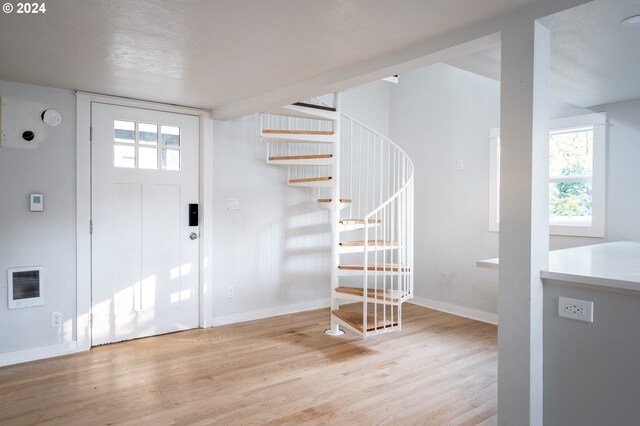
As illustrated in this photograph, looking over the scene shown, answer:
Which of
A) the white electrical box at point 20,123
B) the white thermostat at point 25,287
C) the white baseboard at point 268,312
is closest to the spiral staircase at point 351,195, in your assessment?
the white baseboard at point 268,312

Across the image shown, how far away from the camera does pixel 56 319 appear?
11.7 feet


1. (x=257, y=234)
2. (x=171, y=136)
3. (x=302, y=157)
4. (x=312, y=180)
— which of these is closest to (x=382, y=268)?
(x=312, y=180)

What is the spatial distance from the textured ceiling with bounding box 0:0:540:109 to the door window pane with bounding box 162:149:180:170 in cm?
93

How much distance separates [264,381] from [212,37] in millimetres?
2371

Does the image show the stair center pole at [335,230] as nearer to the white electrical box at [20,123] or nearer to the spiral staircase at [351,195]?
the spiral staircase at [351,195]

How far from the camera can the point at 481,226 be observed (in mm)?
4785

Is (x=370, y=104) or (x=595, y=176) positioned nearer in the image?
(x=595, y=176)

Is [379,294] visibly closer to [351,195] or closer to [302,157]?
[302,157]

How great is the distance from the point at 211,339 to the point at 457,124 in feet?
12.2

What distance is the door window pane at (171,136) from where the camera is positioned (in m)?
4.20

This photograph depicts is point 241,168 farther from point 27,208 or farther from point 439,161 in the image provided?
point 439,161

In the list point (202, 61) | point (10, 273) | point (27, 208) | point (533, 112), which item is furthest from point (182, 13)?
point (10, 273)

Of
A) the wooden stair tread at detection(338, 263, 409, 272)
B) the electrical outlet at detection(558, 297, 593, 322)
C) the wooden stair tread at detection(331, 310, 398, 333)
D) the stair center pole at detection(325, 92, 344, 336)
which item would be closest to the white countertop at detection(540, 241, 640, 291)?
the electrical outlet at detection(558, 297, 593, 322)

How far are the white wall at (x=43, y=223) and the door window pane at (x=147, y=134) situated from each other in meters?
0.57
